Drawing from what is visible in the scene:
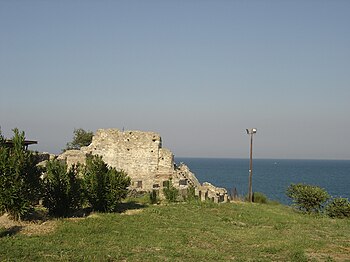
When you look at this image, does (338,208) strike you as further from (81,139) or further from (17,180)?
(81,139)

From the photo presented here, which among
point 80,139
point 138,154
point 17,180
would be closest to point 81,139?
point 80,139

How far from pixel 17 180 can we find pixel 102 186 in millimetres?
3673

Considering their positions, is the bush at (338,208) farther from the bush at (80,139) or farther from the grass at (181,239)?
the bush at (80,139)

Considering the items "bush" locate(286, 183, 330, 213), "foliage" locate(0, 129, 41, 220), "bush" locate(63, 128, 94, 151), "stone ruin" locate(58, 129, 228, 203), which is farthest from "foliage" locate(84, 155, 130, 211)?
"bush" locate(63, 128, 94, 151)

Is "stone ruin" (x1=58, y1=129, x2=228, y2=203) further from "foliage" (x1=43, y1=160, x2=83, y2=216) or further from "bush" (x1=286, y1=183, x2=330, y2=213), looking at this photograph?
"foliage" (x1=43, y1=160, x2=83, y2=216)

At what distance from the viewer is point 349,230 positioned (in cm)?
1534

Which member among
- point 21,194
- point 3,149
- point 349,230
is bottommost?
point 349,230

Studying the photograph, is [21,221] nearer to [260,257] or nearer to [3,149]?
[3,149]

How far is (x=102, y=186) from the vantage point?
52.3 feet

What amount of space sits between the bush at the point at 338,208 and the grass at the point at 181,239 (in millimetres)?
2562

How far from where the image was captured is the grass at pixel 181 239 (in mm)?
9867

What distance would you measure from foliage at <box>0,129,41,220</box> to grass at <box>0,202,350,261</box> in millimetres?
1252

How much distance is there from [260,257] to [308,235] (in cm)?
432

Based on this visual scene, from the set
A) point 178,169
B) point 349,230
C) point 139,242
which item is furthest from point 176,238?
point 178,169
